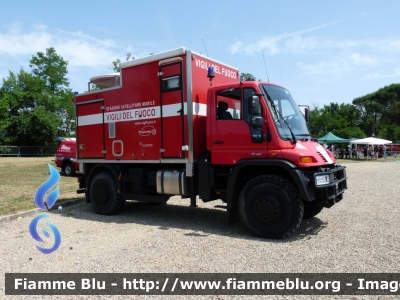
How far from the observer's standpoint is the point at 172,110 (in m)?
7.15

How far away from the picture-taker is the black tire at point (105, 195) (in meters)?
8.22

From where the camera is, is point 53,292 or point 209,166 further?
point 209,166

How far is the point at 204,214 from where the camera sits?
8273 mm

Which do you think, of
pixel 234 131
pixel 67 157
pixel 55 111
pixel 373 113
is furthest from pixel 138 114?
pixel 373 113

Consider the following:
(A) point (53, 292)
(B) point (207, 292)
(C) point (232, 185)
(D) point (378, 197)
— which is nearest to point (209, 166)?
(C) point (232, 185)

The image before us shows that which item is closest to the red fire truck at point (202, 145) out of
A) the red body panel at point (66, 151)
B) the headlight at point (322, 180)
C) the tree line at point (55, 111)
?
the headlight at point (322, 180)

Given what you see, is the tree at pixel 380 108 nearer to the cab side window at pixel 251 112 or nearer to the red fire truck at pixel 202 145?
the red fire truck at pixel 202 145

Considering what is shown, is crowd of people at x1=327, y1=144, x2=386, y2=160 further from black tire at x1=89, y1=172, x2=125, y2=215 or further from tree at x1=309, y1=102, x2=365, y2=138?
black tire at x1=89, y1=172, x2=125, y2=215

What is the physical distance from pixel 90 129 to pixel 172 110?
2.81m

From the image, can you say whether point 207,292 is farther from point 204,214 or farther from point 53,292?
point 204,214

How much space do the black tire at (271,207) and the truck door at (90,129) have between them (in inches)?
164

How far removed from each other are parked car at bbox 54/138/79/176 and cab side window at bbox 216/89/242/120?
48.5ft

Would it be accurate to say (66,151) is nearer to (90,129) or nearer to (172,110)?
(90,129)

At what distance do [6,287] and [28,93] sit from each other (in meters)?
48.6
